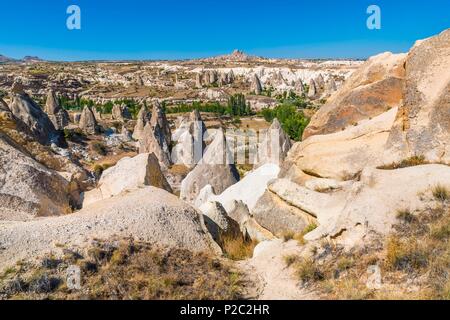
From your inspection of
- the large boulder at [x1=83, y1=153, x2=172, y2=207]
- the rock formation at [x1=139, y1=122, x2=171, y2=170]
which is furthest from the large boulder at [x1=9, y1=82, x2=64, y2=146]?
the large boulder at [x1=83, y1=153, x2=172, y2=207]

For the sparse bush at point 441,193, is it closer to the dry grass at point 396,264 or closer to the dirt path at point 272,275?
the dry grass at point 396,264

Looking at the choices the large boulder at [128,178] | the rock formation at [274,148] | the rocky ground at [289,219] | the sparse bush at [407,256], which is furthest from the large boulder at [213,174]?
the sparse bush at [407,256]

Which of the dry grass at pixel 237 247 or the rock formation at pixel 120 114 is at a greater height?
the rock formation at pixel 120 114

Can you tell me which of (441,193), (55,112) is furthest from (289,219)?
A: (55,112)

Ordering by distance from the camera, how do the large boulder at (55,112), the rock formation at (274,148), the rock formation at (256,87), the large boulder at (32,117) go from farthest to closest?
the rock formation at (256,87)
the large boulder at (55,112)
the large boulder at (32,117)
the rock formation at (274,148)

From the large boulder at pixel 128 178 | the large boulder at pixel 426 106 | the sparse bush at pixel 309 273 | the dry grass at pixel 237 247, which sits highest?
the large boulder at pixel 426 106

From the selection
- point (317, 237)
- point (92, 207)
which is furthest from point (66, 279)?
point (317, 237)
